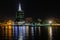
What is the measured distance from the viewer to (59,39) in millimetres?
63062

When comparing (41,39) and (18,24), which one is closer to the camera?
(41,39)

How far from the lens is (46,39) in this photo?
64312mm

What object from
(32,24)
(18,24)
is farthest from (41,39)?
(18,24)

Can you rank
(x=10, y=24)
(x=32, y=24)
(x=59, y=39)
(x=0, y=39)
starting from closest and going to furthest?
(x=59, y=39) < (x=0, y=39) < (x=32, y=24) < (x=10, y=24)

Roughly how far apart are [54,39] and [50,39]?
121 cm

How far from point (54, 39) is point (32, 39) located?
6136 mm

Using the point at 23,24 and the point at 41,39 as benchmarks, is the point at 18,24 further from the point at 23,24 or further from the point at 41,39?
the point at 41,39

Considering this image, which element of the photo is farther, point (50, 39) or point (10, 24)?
point (10, 24)

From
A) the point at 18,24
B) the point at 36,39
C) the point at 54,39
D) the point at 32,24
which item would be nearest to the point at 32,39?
the point at 36,39

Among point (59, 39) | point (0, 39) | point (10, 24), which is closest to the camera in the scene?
point (59, 39)

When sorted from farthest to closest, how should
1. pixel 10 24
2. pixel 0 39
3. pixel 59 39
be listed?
pixel 10 24
pixel 0 39
pixel 59 39

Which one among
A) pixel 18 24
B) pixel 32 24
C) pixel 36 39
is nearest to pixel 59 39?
pixel 36 39

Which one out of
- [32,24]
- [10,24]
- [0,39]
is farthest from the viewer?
[10,24]

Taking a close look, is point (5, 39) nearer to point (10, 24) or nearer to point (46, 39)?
point (46, 39)
